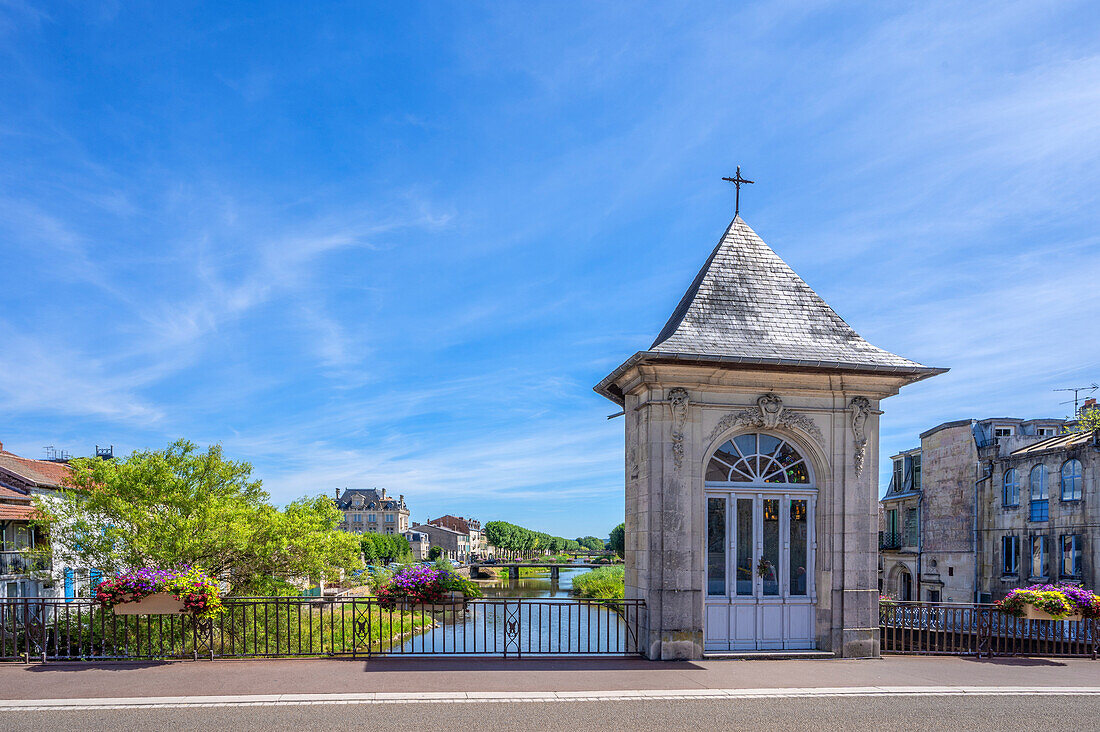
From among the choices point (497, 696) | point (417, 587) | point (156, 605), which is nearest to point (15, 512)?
point (156, 605)

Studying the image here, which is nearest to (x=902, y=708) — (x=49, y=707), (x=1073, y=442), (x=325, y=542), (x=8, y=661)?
(x=49, y=707)

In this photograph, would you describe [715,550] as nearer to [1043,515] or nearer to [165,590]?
[165,590]

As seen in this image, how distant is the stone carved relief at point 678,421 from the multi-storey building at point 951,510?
88.7 feet

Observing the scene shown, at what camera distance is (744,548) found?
12.0 meters

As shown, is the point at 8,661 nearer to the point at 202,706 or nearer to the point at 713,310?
the point at 202,706

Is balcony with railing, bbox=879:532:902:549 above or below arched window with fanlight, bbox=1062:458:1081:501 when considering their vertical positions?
below

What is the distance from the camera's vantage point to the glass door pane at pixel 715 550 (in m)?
11.9

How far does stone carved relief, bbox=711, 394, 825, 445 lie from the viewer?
11.9 metres

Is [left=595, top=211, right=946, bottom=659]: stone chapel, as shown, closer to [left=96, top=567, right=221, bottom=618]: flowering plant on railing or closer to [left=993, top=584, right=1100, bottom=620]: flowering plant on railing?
[left=993, top=584, right=1100, bottom=620]: flowering plant on railing

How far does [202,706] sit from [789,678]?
6.84 metres

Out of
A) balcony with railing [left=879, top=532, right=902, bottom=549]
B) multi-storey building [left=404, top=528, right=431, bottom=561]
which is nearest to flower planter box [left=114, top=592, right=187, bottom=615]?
balcony with railing [left=879, top=532, right=902, bottom=549]

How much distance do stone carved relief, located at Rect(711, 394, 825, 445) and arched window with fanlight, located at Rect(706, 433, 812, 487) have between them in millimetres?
286

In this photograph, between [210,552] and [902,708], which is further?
[210,552]

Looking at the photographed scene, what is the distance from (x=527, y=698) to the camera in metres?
8.95
